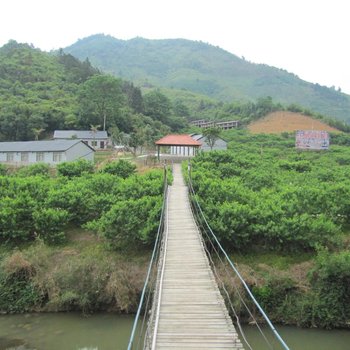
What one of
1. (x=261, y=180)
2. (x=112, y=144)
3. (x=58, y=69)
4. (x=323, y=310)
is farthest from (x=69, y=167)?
(x=58, y=69)

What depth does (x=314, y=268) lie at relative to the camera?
1441cm

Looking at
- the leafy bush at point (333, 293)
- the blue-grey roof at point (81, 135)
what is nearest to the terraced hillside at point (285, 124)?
the blue-grey roof at point (81, 135)

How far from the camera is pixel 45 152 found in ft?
134

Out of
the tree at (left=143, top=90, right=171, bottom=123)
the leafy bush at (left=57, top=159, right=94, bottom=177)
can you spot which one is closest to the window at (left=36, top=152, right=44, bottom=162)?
the leafy bush at (left=57, top=159, right=94, bottom=177)

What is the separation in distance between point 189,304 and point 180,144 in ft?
86.3

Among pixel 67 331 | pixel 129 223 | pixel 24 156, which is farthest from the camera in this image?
pixel 24 156

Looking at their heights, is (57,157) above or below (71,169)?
above

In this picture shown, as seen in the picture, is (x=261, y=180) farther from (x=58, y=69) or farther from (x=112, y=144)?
(x=58, y=69)

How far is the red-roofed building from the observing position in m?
34.9

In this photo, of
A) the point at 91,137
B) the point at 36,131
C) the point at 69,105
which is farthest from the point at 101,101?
the point at 36,131

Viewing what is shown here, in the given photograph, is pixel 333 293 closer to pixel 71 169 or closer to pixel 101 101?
pixel 71 169

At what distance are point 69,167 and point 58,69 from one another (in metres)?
73.7

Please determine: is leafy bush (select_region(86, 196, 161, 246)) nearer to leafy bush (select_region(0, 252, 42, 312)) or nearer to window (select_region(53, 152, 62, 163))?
leafy bush (select_region(0, 252, 42, 312))

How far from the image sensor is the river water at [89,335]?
1258 centimetres
